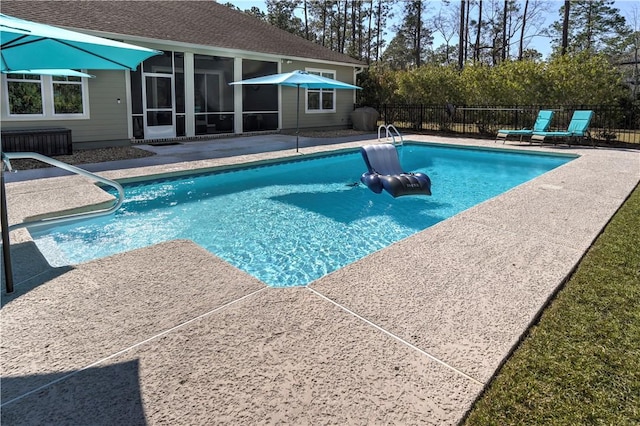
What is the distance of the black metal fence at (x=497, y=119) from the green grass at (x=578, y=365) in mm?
13077

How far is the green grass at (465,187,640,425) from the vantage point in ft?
6.67

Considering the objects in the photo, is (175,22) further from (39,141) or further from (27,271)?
(27,271)

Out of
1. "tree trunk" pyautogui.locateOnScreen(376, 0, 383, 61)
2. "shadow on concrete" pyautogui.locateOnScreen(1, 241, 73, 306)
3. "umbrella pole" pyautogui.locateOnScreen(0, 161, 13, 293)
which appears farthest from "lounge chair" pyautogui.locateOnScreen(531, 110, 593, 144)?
"tree trunk" pyautogui.locateOnScreen(376, 0, 383, 61)

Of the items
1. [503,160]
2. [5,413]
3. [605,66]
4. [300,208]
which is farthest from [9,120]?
[605,66]

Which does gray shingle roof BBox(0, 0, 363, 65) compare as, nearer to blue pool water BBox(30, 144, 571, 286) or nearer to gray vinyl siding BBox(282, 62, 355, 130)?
gray vinyl siding BBox(282, 62, 355, 130)

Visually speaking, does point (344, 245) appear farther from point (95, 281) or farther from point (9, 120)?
point (9, 120)

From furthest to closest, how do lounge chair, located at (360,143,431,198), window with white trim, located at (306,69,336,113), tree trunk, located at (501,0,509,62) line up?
tree trunk, located at (501,0,509,62), window with white trim, located at (306,69,336,113), lounge chair, located at (360,143,431,198)

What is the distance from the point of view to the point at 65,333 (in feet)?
8.75

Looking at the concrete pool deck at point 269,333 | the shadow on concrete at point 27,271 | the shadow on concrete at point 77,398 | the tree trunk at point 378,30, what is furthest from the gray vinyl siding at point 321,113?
the tree trunk at point 378,30

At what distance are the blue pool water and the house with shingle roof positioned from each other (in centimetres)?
499

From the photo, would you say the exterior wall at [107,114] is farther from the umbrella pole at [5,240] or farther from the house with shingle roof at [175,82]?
the umbrella pole at [5,240]

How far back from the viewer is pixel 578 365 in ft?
7.84

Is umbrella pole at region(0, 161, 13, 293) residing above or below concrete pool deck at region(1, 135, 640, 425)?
above

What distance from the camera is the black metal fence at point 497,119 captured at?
1423 centimetres
